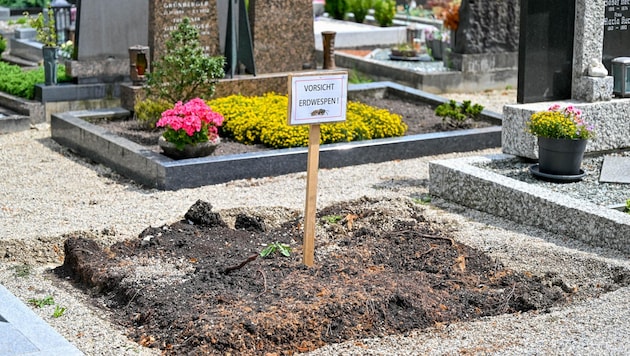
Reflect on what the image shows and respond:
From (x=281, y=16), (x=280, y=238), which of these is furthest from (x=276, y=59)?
(x=280, y=238)

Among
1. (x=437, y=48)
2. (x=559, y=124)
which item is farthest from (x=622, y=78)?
(x=437, y=48)

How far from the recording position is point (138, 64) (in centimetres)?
1236

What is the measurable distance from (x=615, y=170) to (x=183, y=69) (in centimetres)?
480

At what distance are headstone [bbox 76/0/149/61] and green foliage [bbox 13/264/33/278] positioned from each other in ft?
21.6

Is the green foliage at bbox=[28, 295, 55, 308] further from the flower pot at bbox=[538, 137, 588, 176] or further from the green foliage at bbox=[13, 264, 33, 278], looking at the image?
the flower pot at bbox=[538, 137, 588, 176]

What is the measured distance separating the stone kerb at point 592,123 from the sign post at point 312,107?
3359mm

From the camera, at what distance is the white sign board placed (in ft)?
21.7

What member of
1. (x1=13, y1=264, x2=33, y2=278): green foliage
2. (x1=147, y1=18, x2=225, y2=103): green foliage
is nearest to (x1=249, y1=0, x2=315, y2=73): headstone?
(x1=147, y1=18, x2=225, y2=103): green foliage

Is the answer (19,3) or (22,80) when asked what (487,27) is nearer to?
(22,80)

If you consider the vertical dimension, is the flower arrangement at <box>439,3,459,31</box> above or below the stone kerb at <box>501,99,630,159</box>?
above

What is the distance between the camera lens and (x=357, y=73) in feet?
54.5

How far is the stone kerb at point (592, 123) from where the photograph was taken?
383 inches

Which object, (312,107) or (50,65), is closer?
(312,107)

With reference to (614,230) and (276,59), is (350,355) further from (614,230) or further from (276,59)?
(276,59)
